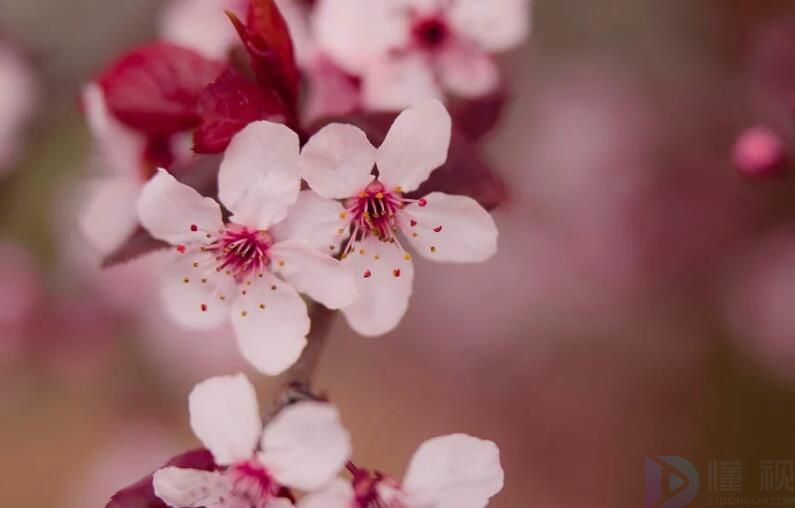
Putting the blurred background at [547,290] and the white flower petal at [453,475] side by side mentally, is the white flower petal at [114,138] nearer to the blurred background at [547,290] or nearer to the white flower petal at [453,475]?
the white flower petal at [453,475]

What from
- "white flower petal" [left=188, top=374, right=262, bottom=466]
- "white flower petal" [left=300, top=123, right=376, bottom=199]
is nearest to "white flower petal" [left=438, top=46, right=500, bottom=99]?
"white flower petal" [left=300, top=123, right=376, bottom=199]

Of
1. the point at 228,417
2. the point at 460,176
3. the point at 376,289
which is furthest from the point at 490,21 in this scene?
the point at 228,417

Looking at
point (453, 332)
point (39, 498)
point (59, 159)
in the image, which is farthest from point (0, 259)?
point (453, 332)

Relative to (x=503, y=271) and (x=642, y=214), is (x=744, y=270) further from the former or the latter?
(x=503, y=271)

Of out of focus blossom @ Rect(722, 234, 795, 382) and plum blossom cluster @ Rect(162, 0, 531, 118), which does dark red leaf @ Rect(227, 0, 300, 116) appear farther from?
out of focus blossom @ Rect(722, 234, 795, 382)

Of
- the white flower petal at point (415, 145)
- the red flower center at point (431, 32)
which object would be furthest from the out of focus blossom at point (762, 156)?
the white flower petal at point (415, 145)

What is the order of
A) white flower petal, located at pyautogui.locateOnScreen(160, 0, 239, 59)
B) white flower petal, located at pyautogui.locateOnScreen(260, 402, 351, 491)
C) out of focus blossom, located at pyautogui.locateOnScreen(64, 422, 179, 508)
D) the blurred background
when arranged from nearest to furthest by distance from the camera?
1. white flower petal, located at pyautogui.locateOnScreen(260, 402, 351, 491)
2. white flower petal, located at pyautogui.locateOnScreen(160, 0, 239, 59)
3. the blurred background
4. out of focus blossom, located at pyautogui.locateOnScreen(64, 422, 179, 508)
